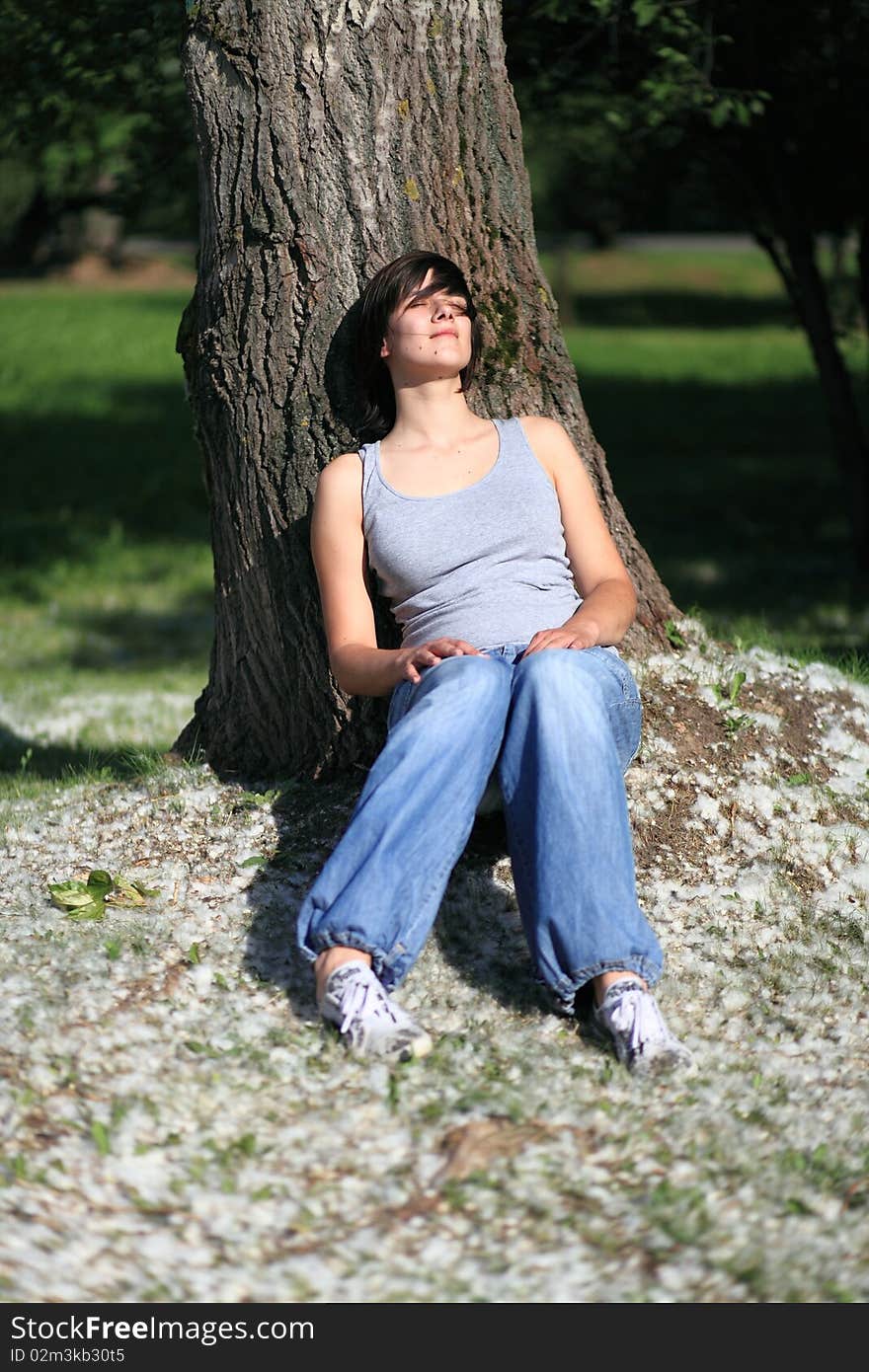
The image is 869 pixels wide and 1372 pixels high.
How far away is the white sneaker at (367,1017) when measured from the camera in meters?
3.09

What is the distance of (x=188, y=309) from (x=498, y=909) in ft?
6.50

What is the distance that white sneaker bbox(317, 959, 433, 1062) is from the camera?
3.09 metres

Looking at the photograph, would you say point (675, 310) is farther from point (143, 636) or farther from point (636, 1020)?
point (636, 1020)

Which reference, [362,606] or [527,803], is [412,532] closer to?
[362,606]

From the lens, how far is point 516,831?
3326 mm

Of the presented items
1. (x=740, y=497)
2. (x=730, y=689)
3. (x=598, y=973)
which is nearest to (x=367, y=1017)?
(x=598, y=973)

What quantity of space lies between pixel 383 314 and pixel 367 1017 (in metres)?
1.81

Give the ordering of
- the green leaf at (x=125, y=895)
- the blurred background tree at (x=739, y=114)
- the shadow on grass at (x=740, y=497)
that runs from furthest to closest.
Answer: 1. the shadow on grass at (x=740, y=497)
2. the blurred background tree at (x=739, y=114)
3. the green leaf at (x=125, y=895)

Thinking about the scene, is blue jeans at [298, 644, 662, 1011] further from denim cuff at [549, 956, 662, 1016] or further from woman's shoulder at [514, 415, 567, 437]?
woman's shoulder at [514, 415, 567, 437]

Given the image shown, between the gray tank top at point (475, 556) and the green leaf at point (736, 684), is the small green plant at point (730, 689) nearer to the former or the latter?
the green leaf at point (736, 684)

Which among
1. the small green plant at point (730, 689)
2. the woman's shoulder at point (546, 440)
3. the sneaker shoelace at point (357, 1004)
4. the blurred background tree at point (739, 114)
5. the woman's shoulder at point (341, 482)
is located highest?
the blurred background tree at point (739, 114)

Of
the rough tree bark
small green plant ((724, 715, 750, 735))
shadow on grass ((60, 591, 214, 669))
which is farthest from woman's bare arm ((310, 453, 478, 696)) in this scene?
shadow on grass ((60, 591, 214, 669))

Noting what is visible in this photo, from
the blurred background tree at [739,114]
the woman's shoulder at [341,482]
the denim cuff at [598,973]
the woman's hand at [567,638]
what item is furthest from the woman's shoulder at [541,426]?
the blurred background tree at [739,114]

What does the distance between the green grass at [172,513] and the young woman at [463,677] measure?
4.43ft
